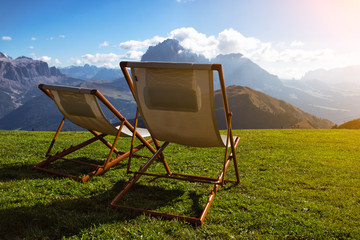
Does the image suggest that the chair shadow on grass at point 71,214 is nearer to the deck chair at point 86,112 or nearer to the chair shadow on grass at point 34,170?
the deck chair at point 86,112

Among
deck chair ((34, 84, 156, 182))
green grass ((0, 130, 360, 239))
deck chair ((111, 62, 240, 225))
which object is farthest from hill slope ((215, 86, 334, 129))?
deck chair ((111, 62, 240, 225))

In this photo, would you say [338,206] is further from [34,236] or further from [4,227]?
[4,227]

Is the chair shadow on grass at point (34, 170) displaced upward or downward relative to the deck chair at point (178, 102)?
downward

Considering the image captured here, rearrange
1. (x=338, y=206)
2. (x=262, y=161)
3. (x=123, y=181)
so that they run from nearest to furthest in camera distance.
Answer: (x=338, y=206) → (x=123, y=181) → (x=262, y=161)

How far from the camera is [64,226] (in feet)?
11.6

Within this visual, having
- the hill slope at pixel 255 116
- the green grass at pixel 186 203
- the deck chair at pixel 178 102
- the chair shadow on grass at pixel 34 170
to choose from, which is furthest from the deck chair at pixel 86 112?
the hill slope at pixel 255 116

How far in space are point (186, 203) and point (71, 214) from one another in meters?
1.90

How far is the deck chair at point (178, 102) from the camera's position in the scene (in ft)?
12.5

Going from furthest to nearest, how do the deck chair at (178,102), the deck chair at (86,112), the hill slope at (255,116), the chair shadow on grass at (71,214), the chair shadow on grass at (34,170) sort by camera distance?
the hill slope at (255,116), the chair shadow on grass at (34,170), the deck chair at (86,112), the deck chair at (178,102), the chair shadow on grass at (71,214)

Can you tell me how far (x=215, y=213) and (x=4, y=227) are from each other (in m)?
3.08

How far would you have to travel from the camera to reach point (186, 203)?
14.9 ft

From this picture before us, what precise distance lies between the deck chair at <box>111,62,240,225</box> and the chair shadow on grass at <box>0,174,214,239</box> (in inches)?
11.6

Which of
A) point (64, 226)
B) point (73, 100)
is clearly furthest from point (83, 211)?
point (73, 100)

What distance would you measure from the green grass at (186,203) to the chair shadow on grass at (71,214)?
0.5 inches
